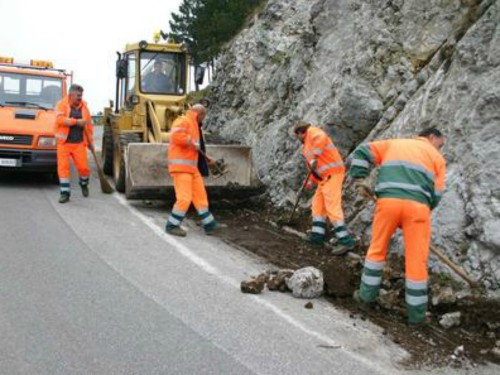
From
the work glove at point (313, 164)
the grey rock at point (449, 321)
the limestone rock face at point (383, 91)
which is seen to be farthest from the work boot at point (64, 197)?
the grey rock at point (449, 321)

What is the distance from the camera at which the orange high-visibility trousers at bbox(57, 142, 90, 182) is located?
31.7ft

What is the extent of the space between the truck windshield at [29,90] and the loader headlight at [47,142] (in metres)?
1.27

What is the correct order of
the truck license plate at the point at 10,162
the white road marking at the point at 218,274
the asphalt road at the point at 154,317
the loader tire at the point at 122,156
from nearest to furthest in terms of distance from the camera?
the asphalt road at the point at 154,317
the white road marking at the point at 218,274
the truck license plate at the point at 10,162
the loader tire at the point at 122,156

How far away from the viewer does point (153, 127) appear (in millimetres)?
11078

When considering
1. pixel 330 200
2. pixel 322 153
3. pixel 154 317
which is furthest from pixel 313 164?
pixel 154 317

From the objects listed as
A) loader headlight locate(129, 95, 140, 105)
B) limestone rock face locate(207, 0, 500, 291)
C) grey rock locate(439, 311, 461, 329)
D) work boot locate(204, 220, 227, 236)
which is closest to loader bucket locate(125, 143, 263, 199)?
limestone rock face locate(207, 0, 500, 291)

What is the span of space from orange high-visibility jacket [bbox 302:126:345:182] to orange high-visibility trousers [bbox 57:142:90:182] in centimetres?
410

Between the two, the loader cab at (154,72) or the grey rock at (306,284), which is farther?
the loader cab at (154,72)

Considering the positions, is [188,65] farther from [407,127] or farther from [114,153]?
[407,127]

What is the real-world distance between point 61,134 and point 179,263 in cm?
438

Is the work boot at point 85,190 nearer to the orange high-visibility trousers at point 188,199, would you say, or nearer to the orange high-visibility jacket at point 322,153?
the orange high-visibility trousers at point 188,199

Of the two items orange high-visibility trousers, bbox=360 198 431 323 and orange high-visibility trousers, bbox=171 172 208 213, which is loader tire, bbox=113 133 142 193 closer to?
orange high-visibility trousers, bbox=171 172 208 213

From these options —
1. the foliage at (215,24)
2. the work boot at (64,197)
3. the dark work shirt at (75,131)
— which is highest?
the foliage at (215,24)

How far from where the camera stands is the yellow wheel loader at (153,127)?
987 centimetres
